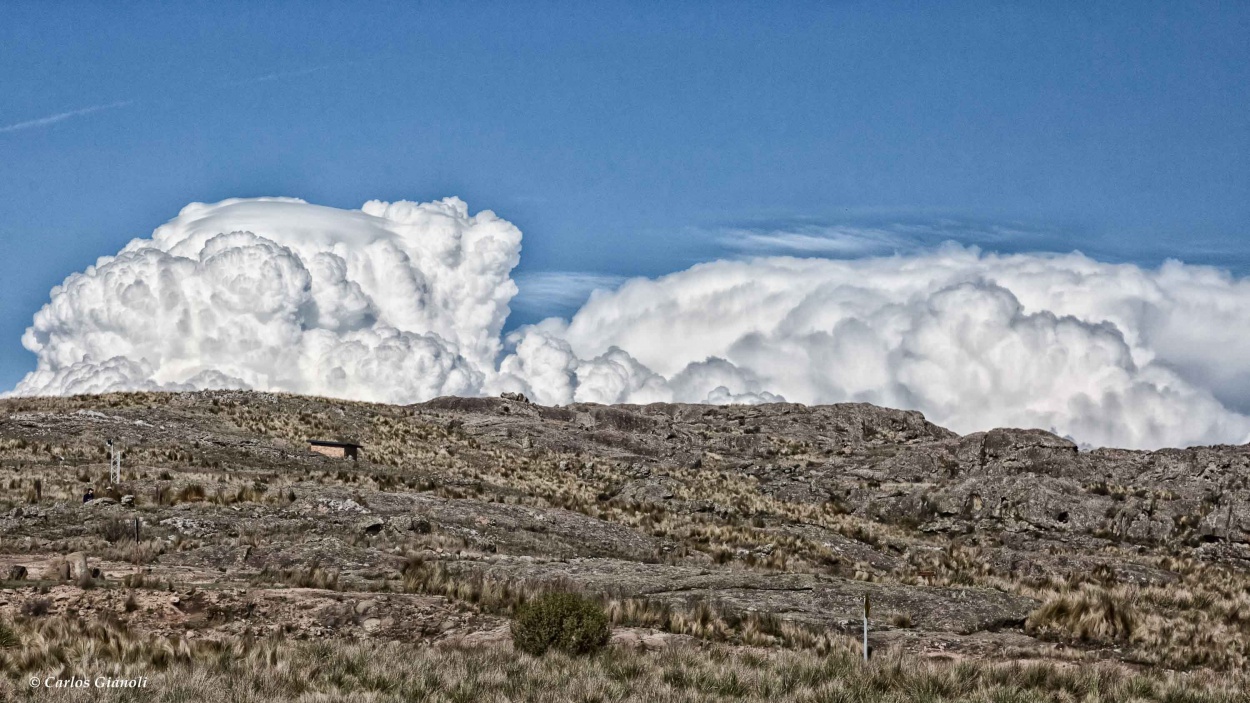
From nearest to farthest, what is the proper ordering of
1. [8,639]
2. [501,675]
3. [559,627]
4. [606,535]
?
1. [501,675]
2. [8,639]
3. [559,627]
4. [606,535]

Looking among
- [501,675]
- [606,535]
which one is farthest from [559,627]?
[606,535]

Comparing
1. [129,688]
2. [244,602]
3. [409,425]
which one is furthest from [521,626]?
[409,425]

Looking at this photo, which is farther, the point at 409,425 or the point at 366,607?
the point at 409,425

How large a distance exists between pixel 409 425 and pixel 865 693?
79.8 metres

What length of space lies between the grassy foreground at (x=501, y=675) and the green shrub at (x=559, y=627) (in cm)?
54

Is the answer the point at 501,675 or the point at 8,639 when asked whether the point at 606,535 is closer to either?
the point at 501,675

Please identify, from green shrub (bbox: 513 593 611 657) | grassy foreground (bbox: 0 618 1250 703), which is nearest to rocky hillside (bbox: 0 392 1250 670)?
green shrub (bbox: 513 593 611 657)

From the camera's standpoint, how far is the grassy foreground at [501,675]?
1574 centimetres

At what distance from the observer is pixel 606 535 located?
45.0 meters

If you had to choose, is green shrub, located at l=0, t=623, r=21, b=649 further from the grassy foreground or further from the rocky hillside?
the rocky hillside

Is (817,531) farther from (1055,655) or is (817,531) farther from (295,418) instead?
(295,418)

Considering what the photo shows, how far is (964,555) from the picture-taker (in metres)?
51.1

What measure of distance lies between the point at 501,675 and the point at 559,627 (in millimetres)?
3125

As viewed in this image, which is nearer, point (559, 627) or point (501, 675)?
point (501, 675)
